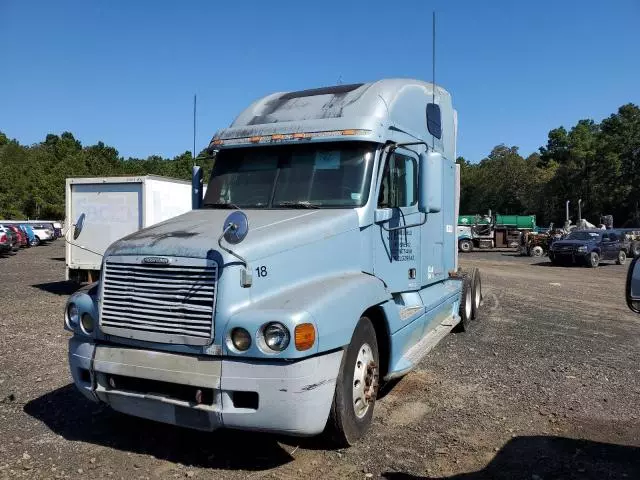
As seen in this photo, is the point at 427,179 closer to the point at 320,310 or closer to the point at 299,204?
the point at 299,204

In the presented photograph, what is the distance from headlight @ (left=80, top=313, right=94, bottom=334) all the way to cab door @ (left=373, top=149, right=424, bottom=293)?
250 centimetres

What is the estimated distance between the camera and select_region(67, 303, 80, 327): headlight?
441 centimetres

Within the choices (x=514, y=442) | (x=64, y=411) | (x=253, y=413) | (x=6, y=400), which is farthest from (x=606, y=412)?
(x=6, y=400)

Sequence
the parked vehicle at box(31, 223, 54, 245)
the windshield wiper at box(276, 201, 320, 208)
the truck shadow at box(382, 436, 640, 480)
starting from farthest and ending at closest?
the parked vehicle at box(31, 223, 54, 245), the windshield wiper at box(276, 201, 320, 208), the truck shadow at box(382, 436, 640, 480)

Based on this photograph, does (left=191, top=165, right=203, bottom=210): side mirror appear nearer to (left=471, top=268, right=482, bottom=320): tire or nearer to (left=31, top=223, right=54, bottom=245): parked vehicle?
(left=471, top=268, right=482, bottom=320): tire

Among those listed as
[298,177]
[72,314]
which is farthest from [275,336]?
[298,177]

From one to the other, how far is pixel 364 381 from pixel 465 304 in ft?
16.4

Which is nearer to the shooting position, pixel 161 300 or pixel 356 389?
pixel 161 300

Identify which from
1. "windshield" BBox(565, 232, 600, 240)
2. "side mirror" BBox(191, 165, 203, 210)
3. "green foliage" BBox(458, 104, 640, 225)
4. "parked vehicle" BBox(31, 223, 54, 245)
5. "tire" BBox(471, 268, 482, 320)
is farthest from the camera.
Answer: "green foliage" BBox(458, 104, 640, 225)

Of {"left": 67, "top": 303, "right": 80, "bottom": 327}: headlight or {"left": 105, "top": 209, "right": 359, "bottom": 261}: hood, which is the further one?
{"left": 67, "top": 303, "right": 80, "bottom": 327}: headlight

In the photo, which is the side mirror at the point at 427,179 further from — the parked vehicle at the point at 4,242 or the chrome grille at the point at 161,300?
the parked vehicle at the point at 4,242

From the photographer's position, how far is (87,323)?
4.39 m

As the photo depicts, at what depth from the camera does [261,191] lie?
532 cm

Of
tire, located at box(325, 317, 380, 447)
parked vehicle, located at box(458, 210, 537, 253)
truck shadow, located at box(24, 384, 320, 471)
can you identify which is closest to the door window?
tire, located at box(325, 317, 380, 447)
